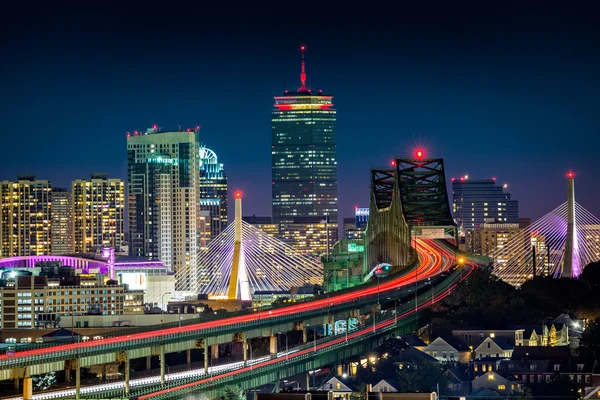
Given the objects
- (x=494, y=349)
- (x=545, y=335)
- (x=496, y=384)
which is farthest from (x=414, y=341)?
(x=496, y=384)

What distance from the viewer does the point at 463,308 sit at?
138 meters

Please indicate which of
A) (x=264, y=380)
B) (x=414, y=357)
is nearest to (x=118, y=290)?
(x=414, y=357)

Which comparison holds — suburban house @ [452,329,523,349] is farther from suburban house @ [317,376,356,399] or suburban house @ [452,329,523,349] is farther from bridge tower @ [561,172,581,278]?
bridge tower @ [561,172,581,278]

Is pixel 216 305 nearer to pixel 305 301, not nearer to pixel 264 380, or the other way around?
pixel 305 301

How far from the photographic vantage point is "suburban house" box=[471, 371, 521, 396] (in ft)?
348

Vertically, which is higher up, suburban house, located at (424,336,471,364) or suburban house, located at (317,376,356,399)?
suburban house, located at (424,336,471,364)

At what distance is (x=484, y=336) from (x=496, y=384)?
19282 mm

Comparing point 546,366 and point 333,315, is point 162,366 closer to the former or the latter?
point 546,366

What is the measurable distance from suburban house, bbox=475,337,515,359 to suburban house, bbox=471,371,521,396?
496 inches

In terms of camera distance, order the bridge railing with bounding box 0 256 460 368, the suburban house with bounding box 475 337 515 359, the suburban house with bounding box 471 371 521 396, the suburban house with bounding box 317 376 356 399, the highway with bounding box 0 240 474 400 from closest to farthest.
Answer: the bridge railing with bounding box 0 256 460 368
the highway with bounding box 0 240 474 400
the suburban house with bounding box 317 376 356 399
the suburban house with bounding box 471 371 521 396
the suburban house with bounding box 475 337 515 359

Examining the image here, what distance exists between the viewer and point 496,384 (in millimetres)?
107625

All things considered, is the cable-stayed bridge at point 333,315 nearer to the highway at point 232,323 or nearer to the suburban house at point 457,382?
the highway at point 232,323

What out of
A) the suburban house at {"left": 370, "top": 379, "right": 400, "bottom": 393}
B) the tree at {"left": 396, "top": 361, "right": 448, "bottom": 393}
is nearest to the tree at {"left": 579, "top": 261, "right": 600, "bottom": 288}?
the tree at {"left": 396, "top": 361, "right": 448, "bottom": 393}

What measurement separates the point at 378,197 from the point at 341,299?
210ft
